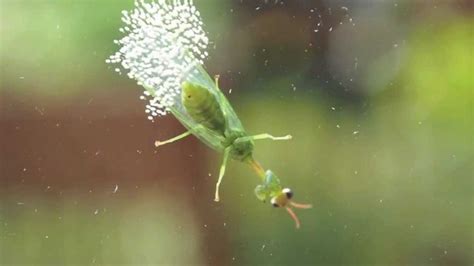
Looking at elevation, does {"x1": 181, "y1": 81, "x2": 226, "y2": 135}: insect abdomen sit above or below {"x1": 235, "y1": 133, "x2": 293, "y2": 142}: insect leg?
above

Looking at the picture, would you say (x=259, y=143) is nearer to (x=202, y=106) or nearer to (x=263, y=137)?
(x=263, y=137)

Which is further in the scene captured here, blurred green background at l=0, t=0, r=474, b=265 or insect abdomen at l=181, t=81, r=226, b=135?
blurred green background at l=0, t=0, r=474, b=265

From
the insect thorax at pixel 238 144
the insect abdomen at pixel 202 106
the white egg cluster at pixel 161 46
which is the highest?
the white egg cluster at pixel 161 46

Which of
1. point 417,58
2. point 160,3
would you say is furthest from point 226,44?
point 417,58

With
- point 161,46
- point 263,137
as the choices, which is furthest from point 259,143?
point 161,46

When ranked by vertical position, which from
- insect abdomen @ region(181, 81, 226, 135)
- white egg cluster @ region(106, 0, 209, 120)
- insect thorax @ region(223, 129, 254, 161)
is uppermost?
white egg cluster @ region(106, 0, 209, 120)

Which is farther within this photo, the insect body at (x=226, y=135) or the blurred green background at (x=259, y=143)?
the blurred green background at (x=259, y=143)
